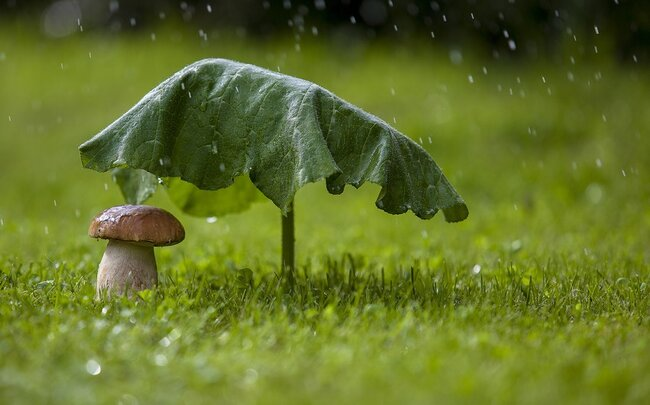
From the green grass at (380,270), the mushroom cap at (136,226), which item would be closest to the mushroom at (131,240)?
the mushroom cap at (136,226)

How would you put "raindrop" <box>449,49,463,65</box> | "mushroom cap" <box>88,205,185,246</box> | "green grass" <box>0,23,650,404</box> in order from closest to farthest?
1. "green grass" <box>0,23,650,404</box>
2. "mushroom cap" <box>88,205,185,246</box>
3. "raindrop" <box>449,49,463,65</box>

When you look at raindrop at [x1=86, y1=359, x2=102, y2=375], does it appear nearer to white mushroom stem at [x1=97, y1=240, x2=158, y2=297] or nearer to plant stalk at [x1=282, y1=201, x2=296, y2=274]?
white mushroom stem at [x1=97, y1=240, x2=158, y2=297]

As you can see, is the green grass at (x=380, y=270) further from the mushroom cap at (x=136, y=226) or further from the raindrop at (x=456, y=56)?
the raindrop at (x=456, y=56)

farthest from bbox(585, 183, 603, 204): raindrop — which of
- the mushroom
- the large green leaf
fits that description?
the mushroom

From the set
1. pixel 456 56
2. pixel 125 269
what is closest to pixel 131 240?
pixel 125 269

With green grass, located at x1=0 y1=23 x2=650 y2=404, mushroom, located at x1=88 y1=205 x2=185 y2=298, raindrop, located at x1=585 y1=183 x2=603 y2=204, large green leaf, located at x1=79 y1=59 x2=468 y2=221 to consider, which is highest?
large green leaf, located at x1=79 y1=59 x2=468 y2=221

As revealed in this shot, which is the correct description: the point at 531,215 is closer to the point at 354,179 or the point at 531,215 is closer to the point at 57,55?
the point at 354,179

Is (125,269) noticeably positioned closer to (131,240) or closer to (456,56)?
(131,240)

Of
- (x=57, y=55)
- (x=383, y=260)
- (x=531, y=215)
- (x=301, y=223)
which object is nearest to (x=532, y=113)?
(x=531, y=215)
